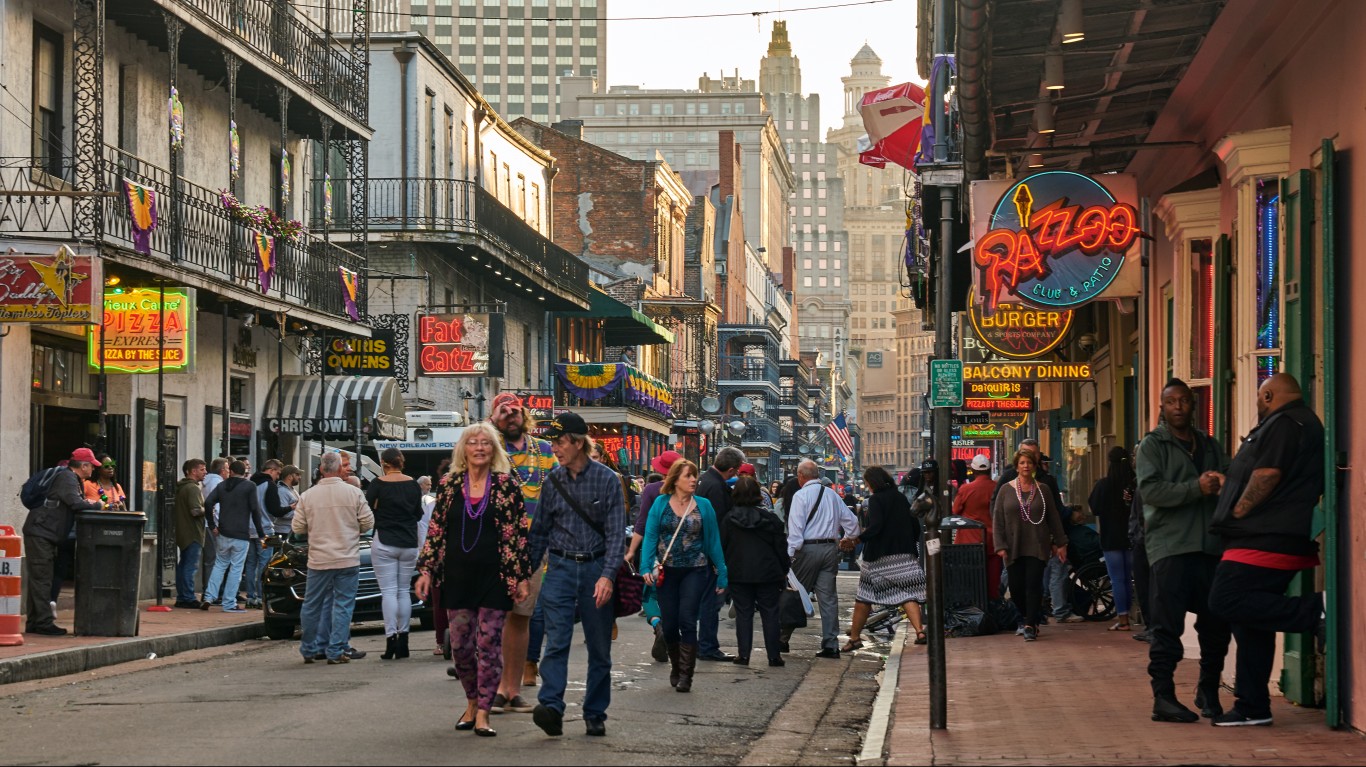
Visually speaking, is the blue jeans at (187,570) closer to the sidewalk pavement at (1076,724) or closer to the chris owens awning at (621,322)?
the sidewalk pavement at (1076,724)

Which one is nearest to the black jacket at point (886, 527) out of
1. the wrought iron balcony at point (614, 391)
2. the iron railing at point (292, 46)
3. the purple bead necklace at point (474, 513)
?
the purple bead necklace at point (474, 513)

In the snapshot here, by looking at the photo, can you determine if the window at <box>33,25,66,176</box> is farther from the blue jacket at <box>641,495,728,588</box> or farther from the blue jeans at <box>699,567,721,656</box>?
the blue jacket at <box>641,495,728,588</box>

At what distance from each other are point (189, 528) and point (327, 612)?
6695 millimetres

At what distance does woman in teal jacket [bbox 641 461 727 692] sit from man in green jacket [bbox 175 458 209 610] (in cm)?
897

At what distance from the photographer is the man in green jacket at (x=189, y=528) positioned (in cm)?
2089

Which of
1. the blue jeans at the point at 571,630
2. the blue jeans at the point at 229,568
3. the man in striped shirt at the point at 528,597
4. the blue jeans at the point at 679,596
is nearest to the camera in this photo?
the blue jeans at the point at 571,630

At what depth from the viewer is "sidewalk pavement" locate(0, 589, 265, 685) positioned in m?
14.1

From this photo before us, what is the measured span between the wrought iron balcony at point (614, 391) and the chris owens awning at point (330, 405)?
17472 mm

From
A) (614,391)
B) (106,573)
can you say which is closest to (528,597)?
(106,573)

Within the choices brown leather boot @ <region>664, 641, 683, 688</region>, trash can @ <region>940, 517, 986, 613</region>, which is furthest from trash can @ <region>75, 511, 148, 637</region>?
trash can @ <region>940, 517, 986, 613</region>

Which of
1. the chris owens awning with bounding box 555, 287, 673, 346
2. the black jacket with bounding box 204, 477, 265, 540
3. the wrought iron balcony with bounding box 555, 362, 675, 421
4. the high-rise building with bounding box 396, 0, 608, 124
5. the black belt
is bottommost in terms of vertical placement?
the black jacket with bounding box 204, 477, 265, 540

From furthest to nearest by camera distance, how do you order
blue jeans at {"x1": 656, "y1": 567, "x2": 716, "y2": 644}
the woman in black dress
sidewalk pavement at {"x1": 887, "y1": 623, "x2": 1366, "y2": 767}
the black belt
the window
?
the window → the woman in black dress → blue jeans at {"x1": 656, "y1": 567, "x2": 716, "y2": 644} → the black belt → sidewalk pavement at {"x1": 887, "y1": 623, "x2": 1366, "y2": 767}

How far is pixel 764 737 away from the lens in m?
10.6

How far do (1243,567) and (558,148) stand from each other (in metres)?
60.1
